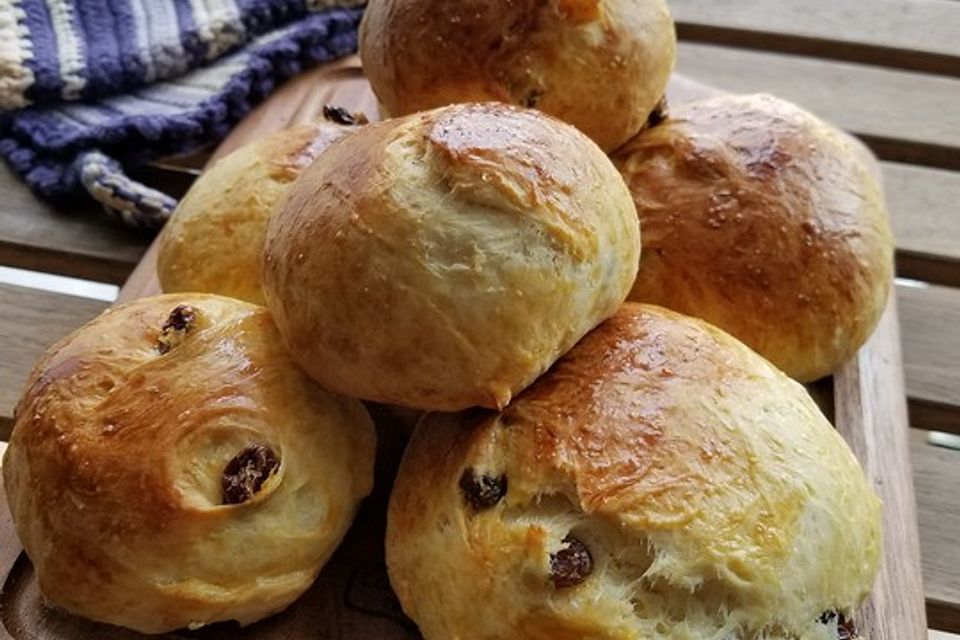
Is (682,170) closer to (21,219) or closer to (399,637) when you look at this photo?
(399,637)

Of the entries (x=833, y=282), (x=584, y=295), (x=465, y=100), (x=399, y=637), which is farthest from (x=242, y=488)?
(x=833, y=282)

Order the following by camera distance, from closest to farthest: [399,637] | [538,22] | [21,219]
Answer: [399,637] < [538,22] < [21,219]

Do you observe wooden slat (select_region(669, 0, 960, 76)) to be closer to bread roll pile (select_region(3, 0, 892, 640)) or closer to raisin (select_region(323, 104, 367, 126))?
raisin (select_region(323, 104, 367, 126))

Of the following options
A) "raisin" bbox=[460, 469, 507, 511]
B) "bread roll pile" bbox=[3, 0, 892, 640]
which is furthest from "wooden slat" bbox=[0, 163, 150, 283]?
"raisin" bbox=[460, 469, 507, 511]

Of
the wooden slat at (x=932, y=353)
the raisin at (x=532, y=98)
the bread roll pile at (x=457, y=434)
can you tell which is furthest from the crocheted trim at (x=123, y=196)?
the wooden slat at (x=932, y=353)

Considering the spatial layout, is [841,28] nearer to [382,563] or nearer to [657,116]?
[657,116]
